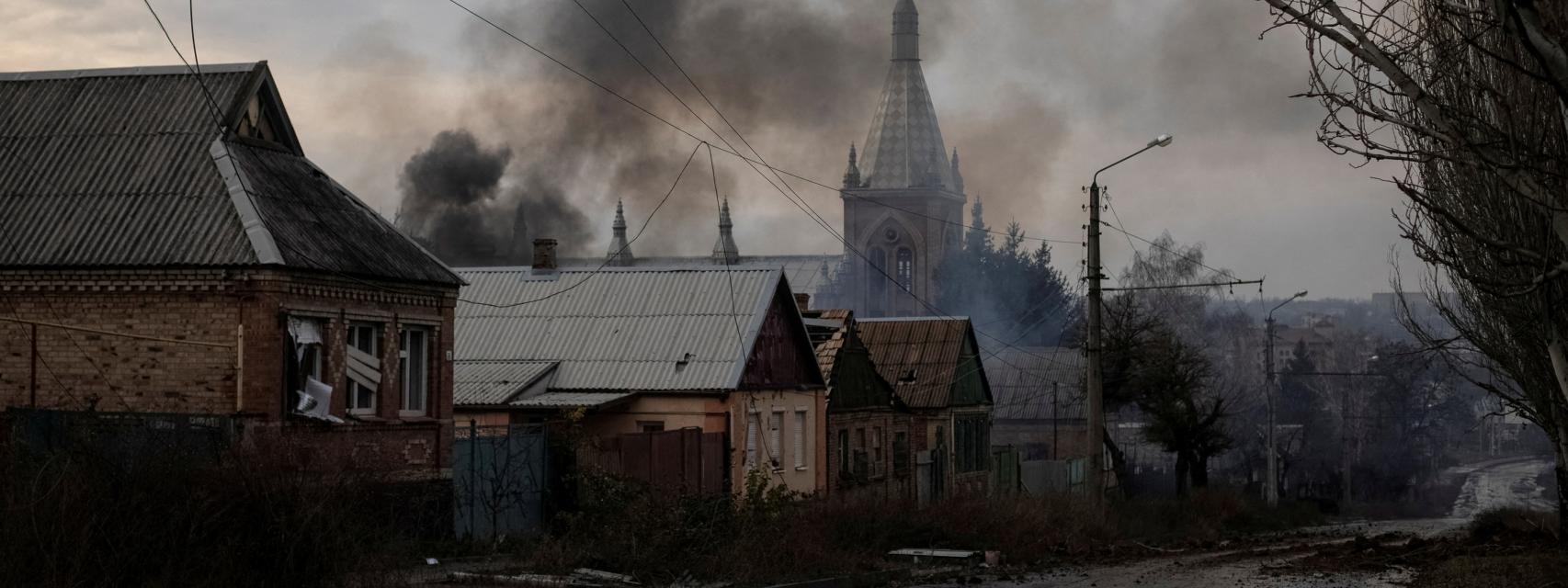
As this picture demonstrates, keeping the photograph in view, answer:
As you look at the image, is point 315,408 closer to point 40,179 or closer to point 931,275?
point 40,179

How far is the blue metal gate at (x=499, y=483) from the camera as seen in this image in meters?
23.5

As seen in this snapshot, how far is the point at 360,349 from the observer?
22281 millimetres

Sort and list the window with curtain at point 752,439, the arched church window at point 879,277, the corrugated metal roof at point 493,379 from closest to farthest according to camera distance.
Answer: the corrugated metal roof at point 493,379 → the window with curtain at point 752,439 → the arched church window at point 879,277

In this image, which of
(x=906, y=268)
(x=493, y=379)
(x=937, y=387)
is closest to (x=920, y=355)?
(x=937, y=387)

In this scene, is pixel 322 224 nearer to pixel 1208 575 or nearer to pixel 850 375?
pixel 1208 575

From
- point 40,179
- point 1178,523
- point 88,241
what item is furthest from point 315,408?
point 1178,523

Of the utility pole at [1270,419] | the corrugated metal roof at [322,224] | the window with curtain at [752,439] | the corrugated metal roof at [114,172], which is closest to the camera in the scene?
the corrugated metal roof at [114,172]

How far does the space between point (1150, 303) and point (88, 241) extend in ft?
247

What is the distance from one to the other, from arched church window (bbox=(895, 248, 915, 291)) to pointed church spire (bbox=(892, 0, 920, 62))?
47.4 ft

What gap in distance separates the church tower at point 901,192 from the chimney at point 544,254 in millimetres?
89139

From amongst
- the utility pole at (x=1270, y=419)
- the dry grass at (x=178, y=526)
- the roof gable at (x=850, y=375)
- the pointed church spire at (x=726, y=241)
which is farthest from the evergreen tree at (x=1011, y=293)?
the dry grass at (x=178, y=526)

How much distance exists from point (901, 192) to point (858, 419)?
290 ft

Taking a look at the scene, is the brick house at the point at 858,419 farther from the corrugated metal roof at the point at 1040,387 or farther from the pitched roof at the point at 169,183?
the corrugated metal roof at the point at 1040,387

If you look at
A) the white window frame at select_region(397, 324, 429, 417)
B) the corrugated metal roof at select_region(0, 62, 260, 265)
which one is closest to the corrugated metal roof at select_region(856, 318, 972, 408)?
the white window frame at select_region(397, 324, 429, 417)
